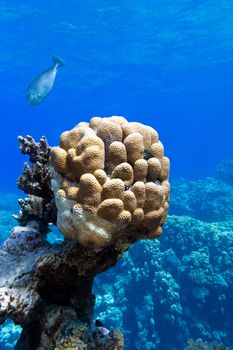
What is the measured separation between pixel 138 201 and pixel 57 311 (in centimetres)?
113

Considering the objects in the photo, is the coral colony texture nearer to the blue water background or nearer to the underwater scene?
the underwater scene

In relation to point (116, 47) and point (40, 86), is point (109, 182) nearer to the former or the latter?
point (40, 86)

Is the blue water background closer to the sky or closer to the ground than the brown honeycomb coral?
closer to the sky

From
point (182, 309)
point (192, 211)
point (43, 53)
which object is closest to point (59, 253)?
point (182, 309)

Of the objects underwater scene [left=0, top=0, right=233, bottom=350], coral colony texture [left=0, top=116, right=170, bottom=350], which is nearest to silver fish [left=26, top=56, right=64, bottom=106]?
underwater scene [left=0, top=0, right=233, bottom=350]

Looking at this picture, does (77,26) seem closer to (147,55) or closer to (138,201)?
(147,55)

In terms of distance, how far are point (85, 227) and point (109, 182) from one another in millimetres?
359

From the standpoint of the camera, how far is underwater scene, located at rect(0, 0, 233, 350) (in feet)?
8.28

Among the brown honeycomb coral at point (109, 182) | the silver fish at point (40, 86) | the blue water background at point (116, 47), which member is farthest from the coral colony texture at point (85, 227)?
the blue water background at point (116, 47)

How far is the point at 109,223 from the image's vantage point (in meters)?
2.39

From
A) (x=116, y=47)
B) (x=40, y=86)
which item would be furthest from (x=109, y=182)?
(x=116, y=47)

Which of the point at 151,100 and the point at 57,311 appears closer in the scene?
the point at 57,311

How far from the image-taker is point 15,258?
3.07 m

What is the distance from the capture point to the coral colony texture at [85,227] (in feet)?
A: 7.89
